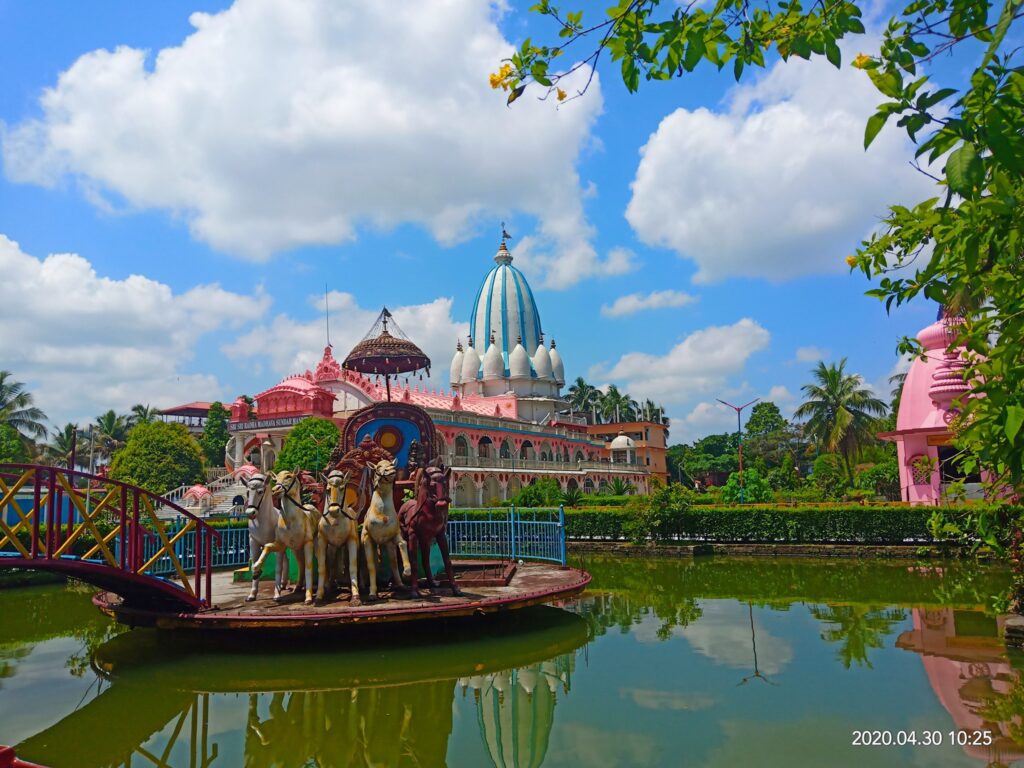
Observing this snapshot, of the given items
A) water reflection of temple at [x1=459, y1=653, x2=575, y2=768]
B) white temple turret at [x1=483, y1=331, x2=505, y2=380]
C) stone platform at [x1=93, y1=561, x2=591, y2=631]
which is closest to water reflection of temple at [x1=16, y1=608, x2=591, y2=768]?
water reflection of temple at [x1=459, y1=653, x2=575, y2=768]

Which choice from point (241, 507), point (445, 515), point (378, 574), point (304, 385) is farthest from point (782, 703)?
point (304, 385)

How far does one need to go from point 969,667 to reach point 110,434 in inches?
2379

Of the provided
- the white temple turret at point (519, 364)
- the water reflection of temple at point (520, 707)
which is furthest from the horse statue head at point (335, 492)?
the white temple turret at point (519, 364)

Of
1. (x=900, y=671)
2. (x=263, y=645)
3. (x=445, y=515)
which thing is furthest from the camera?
(x=445, y=515)

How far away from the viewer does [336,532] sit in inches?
418

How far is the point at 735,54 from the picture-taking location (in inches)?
140

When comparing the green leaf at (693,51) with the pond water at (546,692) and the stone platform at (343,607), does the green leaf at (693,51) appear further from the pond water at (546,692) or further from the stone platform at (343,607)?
the stone platform at (343,607)

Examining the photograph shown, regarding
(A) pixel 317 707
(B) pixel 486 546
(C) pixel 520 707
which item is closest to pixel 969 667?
(C) pixel 520 707

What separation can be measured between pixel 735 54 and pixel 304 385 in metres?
35.1

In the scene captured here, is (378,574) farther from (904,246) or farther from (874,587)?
(874,587)

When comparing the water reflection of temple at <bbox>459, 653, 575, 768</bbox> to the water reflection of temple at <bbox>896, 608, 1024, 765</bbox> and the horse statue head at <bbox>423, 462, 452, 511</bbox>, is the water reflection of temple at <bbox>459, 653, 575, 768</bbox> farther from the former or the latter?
the water reflection of temple at <bbox>896, 608, 1024, 765</bbox>

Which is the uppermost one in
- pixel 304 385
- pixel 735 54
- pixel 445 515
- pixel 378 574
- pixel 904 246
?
pixel 304 385

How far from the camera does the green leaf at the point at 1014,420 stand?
2.81m

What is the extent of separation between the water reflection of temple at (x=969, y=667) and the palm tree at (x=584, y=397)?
196ft
